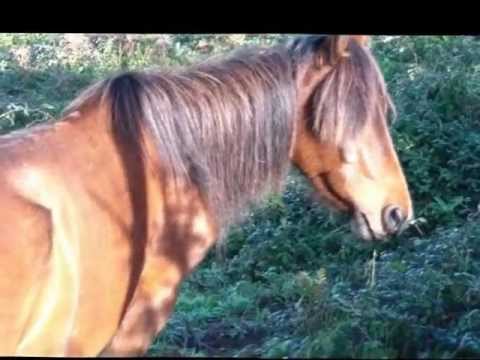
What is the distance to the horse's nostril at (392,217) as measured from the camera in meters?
2.07

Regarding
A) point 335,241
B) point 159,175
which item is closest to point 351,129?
point 159,175

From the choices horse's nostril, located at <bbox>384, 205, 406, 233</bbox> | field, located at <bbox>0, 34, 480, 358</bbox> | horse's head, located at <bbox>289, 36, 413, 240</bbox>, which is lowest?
field, located at <bbox>0, 34, 480, 358</bbox>

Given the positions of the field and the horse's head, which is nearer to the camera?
the horse's head

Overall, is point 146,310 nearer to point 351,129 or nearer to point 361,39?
point 351,129

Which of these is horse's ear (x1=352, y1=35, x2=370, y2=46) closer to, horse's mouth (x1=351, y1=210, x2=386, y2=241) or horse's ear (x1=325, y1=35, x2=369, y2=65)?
horse's ear (x1=325, y1=35, x2=369, y2=65)

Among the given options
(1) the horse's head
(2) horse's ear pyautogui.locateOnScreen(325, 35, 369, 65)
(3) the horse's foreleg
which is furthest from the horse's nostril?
(3) the horse's foreleg

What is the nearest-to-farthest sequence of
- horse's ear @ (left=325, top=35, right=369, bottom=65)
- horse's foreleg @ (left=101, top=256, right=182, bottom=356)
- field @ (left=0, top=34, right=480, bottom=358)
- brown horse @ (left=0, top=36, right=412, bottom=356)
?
brown horse @ (left=0, top=36, right=412, bottom=356) → horse's foreleg @ (left=101, top=256, right=182, bottom=356) → horse's ear @ (left=325, top=35, right=369, bottom=65) → field @ (left=0, top=34, right=480, bottom=358)

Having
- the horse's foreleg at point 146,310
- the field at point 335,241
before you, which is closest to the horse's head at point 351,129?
the field at point 335,241

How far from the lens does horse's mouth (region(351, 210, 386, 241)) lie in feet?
6.88

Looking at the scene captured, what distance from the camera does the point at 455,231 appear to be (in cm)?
314

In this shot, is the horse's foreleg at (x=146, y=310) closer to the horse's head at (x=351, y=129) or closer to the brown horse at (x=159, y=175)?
the brown horse at (x=159, y=175)

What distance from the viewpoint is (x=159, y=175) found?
6.15 ft
